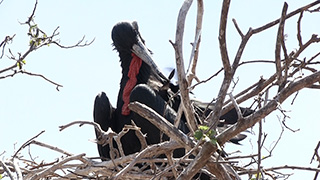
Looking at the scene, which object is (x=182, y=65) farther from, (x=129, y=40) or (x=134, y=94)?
(x=129, y=40)

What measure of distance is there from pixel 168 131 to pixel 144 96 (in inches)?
100

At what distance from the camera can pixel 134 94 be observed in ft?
20.7

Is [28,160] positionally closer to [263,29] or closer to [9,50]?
[9,50]

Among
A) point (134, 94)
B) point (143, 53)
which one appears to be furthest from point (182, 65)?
point (143, 53)

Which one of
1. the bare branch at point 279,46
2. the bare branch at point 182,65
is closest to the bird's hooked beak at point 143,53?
the bare branch at point 182,65

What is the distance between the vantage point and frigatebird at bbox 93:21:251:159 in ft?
20.7

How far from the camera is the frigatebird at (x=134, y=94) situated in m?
6.32

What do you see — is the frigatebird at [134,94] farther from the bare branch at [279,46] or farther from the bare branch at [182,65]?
the bare branch at [279,46]

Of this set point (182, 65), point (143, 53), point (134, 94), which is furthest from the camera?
point (143, 53)

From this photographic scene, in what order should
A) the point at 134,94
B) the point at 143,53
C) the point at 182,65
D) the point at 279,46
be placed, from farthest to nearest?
the point at 143,53
the point at 134,94
the point at 182,65
the point at 279,46

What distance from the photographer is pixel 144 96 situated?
627cm

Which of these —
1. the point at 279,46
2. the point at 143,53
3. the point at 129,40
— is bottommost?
the point at 279,46

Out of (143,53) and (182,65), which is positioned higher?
(143,53)

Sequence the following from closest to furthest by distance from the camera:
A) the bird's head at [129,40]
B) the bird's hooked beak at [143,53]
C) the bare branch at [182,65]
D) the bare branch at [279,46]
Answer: the bare branch at [279,46] → the bare branch at [182,65] → the bird's hooked beak at [143,53] → the bird's head at [129,40]
